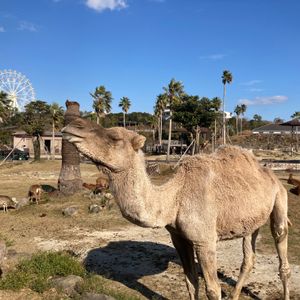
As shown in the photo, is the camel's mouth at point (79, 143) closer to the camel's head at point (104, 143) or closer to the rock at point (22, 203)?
the camel's head at point (104, 143)

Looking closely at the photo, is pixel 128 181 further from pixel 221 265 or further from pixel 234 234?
pixel 221 265

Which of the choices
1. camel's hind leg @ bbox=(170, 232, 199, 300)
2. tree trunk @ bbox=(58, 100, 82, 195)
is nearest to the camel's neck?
camel's hind leg @ bbox=(170, 232, 199, 300)

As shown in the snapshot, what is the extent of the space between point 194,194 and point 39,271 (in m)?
4.05

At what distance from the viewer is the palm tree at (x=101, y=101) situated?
6962cm

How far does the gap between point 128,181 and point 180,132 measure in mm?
76891

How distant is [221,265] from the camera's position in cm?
865

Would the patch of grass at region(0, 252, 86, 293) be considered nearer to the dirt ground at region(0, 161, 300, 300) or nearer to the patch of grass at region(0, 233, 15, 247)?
the dirt ground at region(0, 161, 300, 300)

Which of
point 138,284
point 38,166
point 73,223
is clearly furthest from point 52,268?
point 38,166

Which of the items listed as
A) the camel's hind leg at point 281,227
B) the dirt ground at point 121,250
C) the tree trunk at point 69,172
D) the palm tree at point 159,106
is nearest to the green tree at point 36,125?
the palm tree at point 159,106

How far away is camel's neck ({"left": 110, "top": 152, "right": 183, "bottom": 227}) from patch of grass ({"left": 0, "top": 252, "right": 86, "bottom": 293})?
3.17 metres

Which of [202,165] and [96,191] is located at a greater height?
[202,165]

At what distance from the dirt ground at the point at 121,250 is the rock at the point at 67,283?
46 cm

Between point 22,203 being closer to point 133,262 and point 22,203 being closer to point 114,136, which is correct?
point 133,262

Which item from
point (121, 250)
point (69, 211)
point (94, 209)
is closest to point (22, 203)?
point (69, 211)
